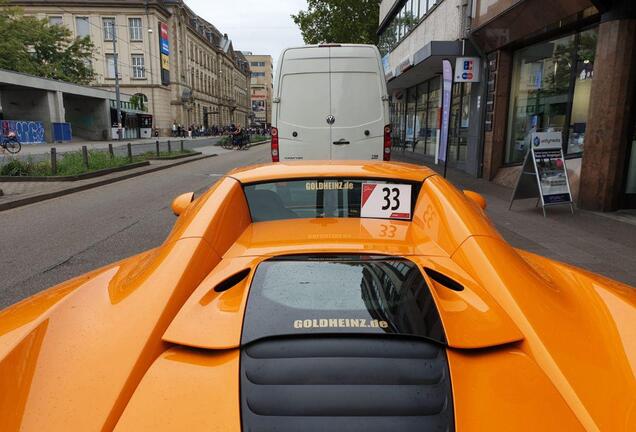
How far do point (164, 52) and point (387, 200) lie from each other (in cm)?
6827

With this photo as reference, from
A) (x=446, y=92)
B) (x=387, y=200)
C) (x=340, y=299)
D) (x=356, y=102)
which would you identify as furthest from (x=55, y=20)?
(x=340, y=299)

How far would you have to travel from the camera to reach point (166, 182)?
1370 centimetres

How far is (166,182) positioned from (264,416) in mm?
13463

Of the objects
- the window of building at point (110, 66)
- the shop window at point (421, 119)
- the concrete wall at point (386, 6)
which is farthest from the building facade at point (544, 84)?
the window of building at point (110, 66)

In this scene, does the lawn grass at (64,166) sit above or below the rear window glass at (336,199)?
below

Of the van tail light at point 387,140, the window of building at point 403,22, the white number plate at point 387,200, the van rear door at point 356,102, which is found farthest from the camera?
the window of building at point 403,22

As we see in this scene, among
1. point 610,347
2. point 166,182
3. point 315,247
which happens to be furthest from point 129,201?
point 610,347

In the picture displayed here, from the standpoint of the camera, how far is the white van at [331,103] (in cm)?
748

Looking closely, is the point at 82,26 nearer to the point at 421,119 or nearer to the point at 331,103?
the point at 421,119

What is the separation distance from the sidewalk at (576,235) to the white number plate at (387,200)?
3.62m

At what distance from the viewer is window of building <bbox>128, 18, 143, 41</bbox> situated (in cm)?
6028

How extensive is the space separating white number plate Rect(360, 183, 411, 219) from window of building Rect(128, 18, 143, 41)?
6739 cm

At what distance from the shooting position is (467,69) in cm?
1371

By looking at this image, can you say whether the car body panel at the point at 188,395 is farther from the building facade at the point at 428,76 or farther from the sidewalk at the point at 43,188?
the building facade at the point at 428,76
